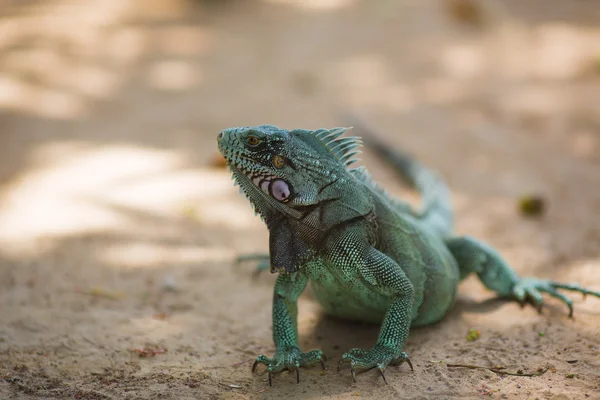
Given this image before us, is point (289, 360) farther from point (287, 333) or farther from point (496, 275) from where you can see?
point (496, 275)

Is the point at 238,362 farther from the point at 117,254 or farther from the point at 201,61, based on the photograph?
the point at 201,61

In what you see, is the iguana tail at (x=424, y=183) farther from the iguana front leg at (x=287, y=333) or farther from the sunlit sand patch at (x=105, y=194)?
the sunlit sand patch at (x=105, y=194)

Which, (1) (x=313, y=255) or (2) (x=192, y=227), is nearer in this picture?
(1) (x=313, y=255)

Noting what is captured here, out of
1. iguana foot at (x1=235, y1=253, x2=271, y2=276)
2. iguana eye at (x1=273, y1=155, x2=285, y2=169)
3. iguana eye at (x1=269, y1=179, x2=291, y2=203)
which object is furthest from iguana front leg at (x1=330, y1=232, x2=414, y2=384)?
iguana foot at (x1=235, y1=253, x2=271, y2=276)

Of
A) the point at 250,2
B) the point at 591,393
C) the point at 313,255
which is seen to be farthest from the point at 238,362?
the point at 250,2

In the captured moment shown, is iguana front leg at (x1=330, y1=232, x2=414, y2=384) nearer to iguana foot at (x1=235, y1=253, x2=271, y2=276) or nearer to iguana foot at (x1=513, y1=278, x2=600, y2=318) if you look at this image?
iguana foot at (x1=513, y1=278, x2=600, y2=318)

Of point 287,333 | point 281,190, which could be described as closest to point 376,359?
point 287,333
